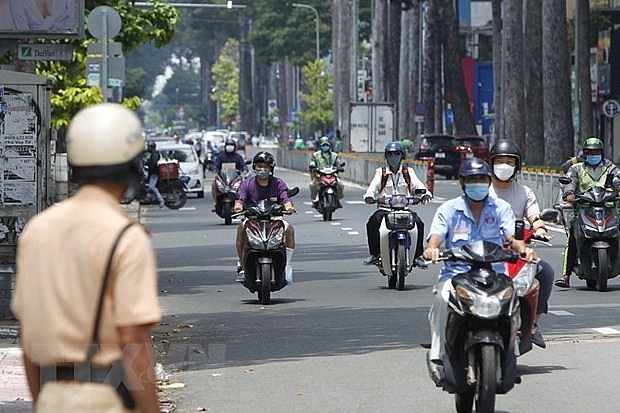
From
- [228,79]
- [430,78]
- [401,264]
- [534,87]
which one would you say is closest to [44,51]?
[401,264]

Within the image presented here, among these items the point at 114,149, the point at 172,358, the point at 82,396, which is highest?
the point at 114,149

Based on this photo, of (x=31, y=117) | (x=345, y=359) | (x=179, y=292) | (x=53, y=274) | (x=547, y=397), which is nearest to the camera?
(x=53, y=274)

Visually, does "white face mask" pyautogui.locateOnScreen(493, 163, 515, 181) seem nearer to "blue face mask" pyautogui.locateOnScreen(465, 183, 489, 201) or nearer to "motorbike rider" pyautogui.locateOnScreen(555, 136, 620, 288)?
"blue face mask" pyautogui.locateOnScreen(465, 183, 489, 201)

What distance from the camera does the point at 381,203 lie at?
1948cm

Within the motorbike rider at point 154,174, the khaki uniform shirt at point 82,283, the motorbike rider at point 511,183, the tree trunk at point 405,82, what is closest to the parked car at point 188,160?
the motorbike rider at point 154,174

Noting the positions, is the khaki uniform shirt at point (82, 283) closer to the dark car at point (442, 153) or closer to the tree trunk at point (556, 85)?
the tree trunk at point (556, 85)

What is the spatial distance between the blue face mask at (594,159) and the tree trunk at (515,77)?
36153 mm

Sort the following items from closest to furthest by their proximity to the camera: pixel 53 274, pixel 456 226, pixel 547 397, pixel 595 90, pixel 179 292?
pixel 53 274 → pixel 456 226 → pixel 547 397 → pixel 179 292 → pixel 595 90

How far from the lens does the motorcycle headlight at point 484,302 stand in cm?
943

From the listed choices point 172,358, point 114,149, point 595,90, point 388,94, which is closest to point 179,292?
point 172,358

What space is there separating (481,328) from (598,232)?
9.15m

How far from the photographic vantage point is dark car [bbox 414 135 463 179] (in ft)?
193

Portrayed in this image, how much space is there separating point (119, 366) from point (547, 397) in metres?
6.09

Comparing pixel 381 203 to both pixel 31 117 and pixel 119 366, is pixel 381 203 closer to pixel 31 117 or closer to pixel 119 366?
pixel 31 117
